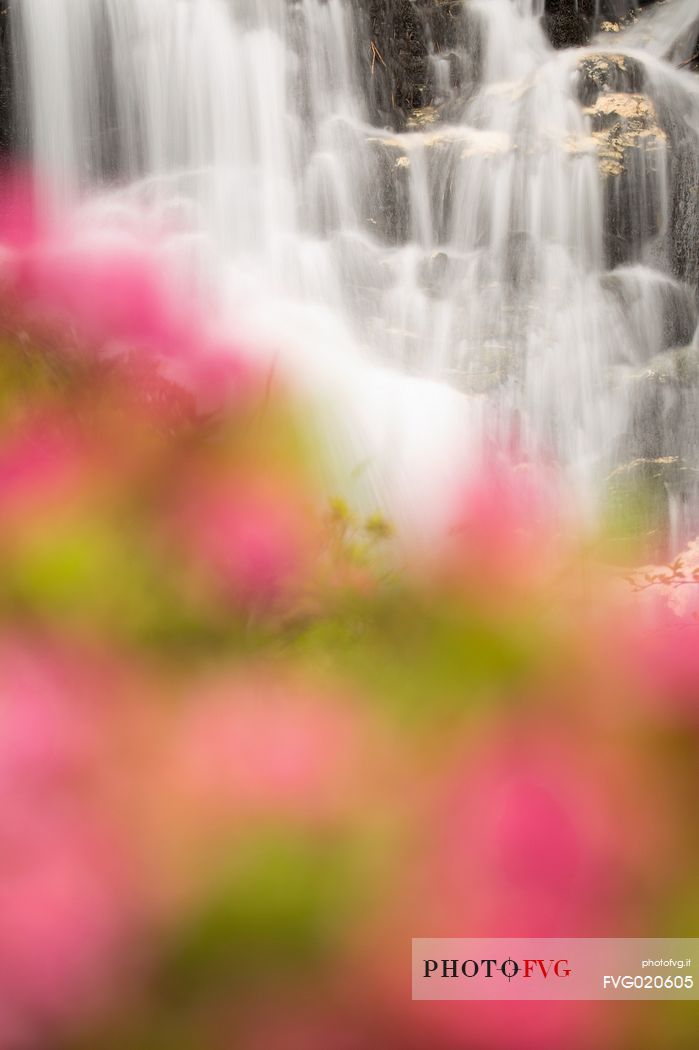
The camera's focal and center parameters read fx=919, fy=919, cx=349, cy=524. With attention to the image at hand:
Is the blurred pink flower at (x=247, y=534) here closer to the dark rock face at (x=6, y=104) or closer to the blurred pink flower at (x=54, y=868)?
the blurred pink flower at (x=54, y=868)

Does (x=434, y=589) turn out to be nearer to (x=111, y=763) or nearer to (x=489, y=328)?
(x=111, y=763)

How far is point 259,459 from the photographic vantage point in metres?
0.62

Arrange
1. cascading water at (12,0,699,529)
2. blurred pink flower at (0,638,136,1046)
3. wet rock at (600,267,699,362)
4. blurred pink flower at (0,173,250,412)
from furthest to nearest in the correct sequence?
wet rock at (600,267,699,362)
cascading water at (12,0,699,529)
blurred pink flower at (0,173,250,412)
blurred pink flower at (0,638,136,1046)

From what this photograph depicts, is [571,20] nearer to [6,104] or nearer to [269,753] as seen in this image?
[6,104]

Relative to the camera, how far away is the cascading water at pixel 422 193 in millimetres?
4543

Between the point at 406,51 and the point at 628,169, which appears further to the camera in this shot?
the point at 406,51

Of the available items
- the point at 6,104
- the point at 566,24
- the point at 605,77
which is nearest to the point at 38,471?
the point at 6,104

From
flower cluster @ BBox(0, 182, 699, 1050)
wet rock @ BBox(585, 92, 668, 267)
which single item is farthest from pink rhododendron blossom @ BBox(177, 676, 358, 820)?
wet rock @ BBox(585, 92, 668, 267)

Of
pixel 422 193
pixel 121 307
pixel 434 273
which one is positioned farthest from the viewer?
pixel 422 193

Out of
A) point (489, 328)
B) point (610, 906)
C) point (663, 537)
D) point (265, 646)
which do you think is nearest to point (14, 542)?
point (265, 646)

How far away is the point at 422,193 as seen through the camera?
4.87 meters

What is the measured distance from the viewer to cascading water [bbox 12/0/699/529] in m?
4.54

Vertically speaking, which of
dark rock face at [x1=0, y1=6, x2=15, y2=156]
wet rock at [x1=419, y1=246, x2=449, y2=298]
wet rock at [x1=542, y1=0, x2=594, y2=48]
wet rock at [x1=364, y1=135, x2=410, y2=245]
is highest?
wet rock at [x1=542, y1=0, x2=594, y2=48]

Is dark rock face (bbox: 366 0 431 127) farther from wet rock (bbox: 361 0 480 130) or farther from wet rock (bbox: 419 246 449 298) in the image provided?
wet rock (bbox: 419 246 449 298)
